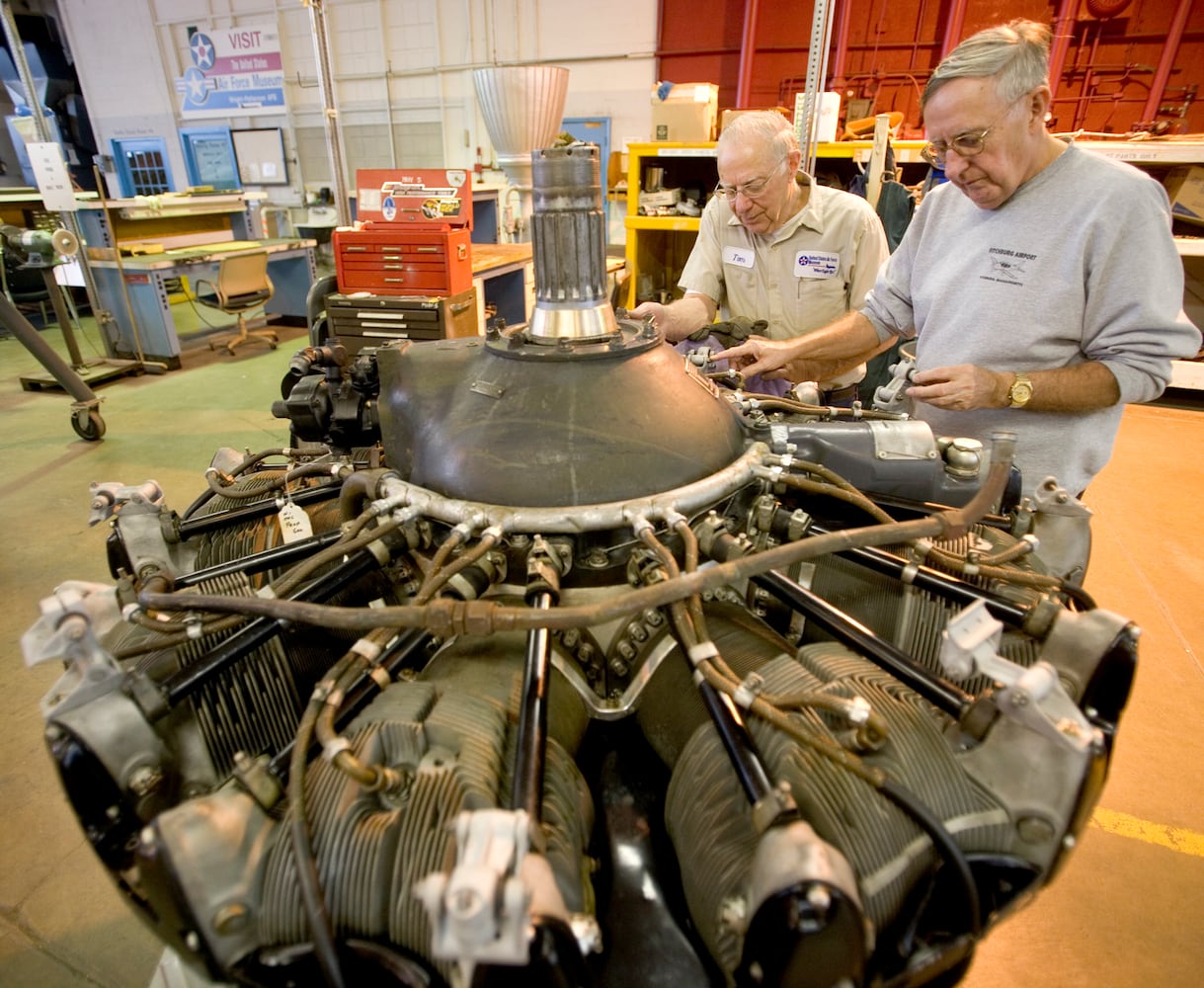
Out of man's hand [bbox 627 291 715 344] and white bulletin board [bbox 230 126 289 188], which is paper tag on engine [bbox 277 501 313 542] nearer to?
man's hand [bbox 627 291 715 344]

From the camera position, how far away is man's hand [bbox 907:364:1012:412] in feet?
6.11

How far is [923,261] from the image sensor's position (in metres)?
2.38

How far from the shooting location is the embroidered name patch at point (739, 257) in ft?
10.9

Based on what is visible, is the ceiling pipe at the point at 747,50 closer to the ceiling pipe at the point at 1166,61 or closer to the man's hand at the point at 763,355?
the ceiling pipe at the point at 1166,61

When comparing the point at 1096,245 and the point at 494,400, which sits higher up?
the point at 1096,245

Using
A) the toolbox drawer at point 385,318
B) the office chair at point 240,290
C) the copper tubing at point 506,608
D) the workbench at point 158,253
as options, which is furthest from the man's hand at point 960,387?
the workbench at point 158,253

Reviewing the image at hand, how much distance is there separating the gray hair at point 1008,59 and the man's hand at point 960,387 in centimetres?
74

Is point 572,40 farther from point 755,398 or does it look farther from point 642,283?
point 755,398

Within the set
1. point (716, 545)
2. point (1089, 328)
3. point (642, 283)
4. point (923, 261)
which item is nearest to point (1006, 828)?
point (716, 545)

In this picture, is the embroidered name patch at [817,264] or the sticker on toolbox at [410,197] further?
the sticker on toolbox at [410,197]

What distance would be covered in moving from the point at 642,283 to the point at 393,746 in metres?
6.04

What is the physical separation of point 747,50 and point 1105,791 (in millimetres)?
9019

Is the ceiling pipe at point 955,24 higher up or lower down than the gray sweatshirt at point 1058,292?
higher up

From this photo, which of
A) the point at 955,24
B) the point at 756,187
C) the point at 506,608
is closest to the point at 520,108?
the point at 756,187
